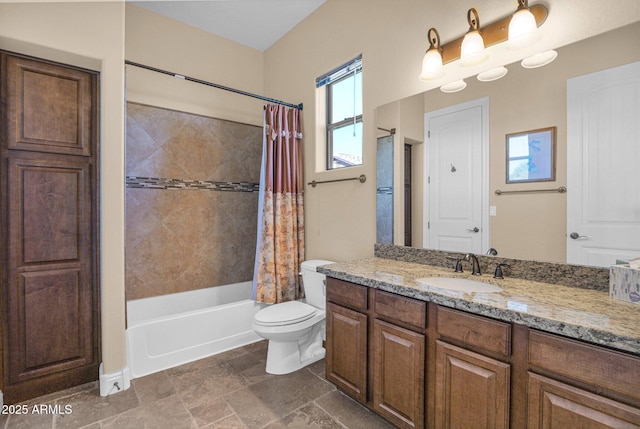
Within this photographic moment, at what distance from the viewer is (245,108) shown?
10.9 feet

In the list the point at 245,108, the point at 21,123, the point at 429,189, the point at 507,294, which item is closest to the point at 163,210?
the point at 21,123

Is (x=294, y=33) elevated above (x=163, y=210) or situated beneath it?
elevated above

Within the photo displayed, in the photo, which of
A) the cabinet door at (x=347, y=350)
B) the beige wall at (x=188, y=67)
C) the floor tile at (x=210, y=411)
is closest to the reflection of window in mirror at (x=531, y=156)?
the cabinet door at (x=347, y=350)

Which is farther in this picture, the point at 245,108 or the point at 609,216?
the point at 245,108

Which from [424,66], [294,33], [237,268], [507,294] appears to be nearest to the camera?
[507,294]

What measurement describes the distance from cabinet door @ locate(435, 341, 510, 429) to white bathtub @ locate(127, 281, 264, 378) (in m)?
1.81

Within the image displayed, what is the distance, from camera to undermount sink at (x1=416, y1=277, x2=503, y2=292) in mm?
1510

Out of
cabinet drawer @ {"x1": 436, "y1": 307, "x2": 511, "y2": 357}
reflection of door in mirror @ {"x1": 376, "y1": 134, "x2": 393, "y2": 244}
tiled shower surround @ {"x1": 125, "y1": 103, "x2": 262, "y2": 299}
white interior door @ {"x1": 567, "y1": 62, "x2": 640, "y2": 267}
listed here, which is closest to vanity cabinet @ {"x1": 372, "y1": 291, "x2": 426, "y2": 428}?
cabinet drawer @ {"x1": 436, "y1": 307, "x2": 511, "y2": 357}

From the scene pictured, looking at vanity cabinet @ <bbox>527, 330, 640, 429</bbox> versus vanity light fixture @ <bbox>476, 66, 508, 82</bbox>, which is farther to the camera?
vanity light fixture @ <bbox>476, 66, 508, 82</bbox>

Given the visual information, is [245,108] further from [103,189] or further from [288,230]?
[103,189]

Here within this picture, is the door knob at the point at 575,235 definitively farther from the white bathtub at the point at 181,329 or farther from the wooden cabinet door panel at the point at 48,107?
the wooden cabinet door panel at the point at 48,107

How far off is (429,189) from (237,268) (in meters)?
2.21

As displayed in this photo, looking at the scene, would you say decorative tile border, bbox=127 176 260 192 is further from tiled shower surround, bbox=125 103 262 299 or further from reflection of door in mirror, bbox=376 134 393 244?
reflection of door in mirror, bbox=376 134 393 244

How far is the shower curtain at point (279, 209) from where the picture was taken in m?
2.74
